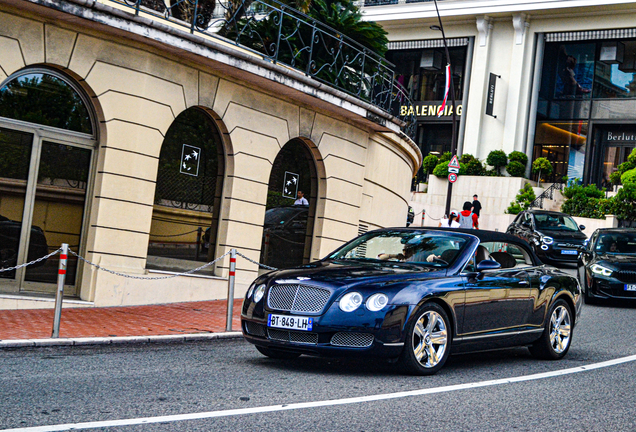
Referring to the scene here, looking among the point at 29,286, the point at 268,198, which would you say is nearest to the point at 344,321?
the point at 29,286

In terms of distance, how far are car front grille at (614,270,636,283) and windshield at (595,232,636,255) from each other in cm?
108

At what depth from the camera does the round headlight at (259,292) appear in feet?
25.0

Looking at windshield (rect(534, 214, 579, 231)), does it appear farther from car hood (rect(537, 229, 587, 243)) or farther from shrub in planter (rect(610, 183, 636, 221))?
shrub in planter (rect(610, 183, 636, 221))

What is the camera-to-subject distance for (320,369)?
7574 millimetres

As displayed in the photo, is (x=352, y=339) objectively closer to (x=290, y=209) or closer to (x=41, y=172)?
(x=41, y=172)

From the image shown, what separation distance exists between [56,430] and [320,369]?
129 inches

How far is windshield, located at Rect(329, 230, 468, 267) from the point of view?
8.14 m

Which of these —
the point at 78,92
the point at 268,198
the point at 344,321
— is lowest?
the point at 344,321

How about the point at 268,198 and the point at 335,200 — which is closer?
the point at 268,198

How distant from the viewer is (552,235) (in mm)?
23438

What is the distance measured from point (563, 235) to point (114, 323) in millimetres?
16602

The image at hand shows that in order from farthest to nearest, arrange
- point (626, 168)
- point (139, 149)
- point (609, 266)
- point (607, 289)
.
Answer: point (626, 168)
point (609, 266)
point (607, 289)
point (139, 149)

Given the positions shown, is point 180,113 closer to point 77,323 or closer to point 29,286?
point 29,286

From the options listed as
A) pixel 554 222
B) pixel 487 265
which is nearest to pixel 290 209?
pixel 487 265
